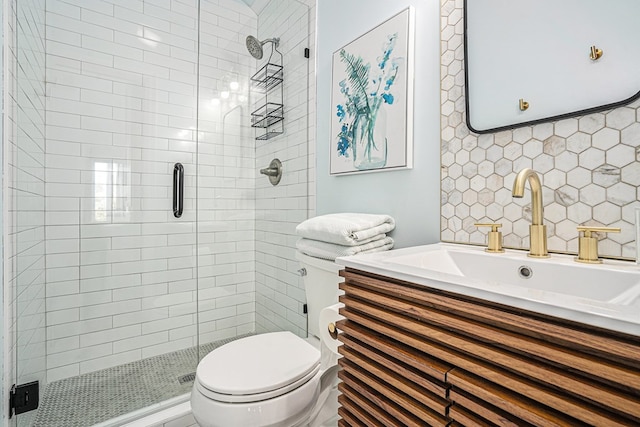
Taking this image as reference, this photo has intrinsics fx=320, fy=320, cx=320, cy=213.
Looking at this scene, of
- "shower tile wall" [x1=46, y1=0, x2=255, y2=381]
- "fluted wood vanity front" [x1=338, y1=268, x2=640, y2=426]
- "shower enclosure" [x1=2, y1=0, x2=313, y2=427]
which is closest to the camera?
"fluted wood vanity front" [x1=338, y1=268, x2=640, y2=426]

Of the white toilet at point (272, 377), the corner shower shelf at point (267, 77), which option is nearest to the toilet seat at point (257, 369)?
the white toilet at point (272, 377)

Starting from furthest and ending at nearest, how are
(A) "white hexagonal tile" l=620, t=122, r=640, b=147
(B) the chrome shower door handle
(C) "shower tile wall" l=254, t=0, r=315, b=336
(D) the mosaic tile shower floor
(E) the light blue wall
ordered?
(B) the chrome shower door handle < (C) "shower tile wall" l=254, t=0, r=315, b=336 < (D) the mosaic tile shower floor < (E) the light blue wall < (A) "white hexagonal tile" l=620, t=122, r=640, b=147

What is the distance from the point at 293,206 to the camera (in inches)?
74.2

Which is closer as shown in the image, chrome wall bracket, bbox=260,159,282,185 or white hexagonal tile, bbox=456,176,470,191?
white hexagonal tile, bbox=456,176,470,191

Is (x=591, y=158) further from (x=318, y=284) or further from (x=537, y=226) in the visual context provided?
(x=318, y=284)

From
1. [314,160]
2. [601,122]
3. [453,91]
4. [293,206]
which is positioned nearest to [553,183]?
[601,122]

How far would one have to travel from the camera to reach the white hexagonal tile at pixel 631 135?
694 mm

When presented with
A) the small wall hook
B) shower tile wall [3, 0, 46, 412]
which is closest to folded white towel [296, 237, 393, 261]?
the small wall hook

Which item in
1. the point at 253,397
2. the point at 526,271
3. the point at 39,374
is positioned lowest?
the point at 39,374

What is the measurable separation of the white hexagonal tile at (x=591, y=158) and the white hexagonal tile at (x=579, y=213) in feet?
0.30

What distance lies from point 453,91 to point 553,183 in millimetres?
425

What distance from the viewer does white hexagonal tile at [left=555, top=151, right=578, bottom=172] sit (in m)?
0.79

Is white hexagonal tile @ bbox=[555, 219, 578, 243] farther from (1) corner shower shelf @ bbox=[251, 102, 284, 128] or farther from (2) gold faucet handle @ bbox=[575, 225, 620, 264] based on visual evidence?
(1) corner shower shelf @ bbox=[251, 102, 284, 128]

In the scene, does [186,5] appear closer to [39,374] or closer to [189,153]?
[189,153]
